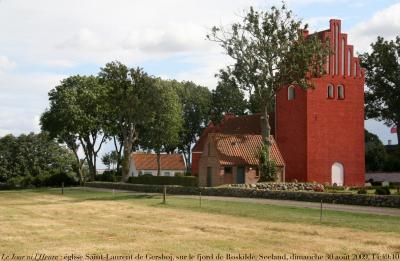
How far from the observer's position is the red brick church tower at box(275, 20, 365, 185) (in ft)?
185

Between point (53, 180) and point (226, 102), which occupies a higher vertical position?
point (226, 102)

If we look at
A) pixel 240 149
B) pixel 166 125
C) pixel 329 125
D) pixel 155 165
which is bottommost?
pixel 155 165

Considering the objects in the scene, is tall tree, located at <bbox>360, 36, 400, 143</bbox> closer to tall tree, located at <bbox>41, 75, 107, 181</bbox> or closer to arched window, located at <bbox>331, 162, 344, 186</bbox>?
arched window, located at <bbox>331, 162, 344, 186</bbox>

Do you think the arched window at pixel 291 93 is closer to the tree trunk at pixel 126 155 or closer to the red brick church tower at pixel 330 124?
the red brick church tower at pixel 330 124

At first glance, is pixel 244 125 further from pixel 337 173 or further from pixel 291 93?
pixel 337 173

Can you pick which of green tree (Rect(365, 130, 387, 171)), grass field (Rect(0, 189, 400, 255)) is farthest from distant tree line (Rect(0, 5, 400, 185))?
grass field (Rect(0, 189, 400, 255))

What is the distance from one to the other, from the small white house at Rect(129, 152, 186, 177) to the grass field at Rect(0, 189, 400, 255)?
69.2 m

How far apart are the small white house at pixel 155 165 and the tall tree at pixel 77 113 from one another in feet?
73.8

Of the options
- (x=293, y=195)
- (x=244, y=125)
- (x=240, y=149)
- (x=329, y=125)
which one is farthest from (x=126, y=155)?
(x=293, y=195)

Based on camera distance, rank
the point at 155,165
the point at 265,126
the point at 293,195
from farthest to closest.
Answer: the point at 155,165, the point at 265,126, the point at 293,195

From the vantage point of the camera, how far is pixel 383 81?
70812 millimetres

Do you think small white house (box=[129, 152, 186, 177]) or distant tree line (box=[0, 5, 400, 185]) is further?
small white house (box=[129, 152, 186, 177])

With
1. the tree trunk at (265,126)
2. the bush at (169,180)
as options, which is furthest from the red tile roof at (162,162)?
the tree trunk at (265,126)

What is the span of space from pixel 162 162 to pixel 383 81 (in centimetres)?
4169
